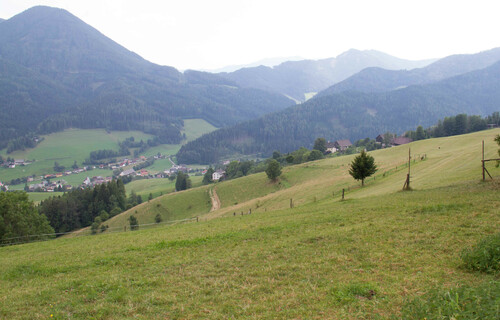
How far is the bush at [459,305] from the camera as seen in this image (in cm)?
542

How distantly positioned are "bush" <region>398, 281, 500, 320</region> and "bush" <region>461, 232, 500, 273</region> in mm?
2129

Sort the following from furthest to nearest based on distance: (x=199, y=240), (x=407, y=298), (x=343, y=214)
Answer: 1. (x=343, y=214)
2. (x=199, y=240)
3. (x=407, y=298)

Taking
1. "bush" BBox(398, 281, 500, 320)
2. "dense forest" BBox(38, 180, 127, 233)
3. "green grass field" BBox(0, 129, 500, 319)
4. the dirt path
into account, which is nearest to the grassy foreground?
"green grass field" BBox(0, 129, 500, 319)

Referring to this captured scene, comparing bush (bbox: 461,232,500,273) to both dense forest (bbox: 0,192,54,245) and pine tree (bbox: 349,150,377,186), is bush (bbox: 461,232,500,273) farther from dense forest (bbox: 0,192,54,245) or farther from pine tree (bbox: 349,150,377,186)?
dense forest (bbox: 0,192,54,245)

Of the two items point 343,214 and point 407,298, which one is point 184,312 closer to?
point 407,298

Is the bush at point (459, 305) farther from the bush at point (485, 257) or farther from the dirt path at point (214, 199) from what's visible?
the dirt path at point (214, 199)

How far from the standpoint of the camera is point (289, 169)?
83000mm

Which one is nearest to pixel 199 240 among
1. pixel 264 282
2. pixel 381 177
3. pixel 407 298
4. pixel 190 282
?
pixel 190 282

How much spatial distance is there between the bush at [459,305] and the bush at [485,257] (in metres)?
2.13

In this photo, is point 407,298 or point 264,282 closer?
point 407,298

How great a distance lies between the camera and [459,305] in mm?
6098

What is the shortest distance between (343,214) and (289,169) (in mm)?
63454

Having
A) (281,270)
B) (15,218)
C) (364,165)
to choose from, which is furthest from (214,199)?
(281,270)

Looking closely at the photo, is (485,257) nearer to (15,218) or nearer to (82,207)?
(15,218)
